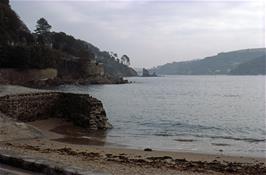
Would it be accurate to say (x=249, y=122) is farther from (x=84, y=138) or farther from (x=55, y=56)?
(x=55, y=56)

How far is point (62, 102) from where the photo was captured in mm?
34188

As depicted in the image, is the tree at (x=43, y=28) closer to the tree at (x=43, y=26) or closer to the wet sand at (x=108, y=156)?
the tree at (x=43, y=26)

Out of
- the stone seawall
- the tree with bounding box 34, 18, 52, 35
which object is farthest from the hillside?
the stone seawall

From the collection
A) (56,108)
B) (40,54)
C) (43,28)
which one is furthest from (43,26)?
(56,108)

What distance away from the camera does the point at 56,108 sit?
1344 inches

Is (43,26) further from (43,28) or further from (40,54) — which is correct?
(40,54)

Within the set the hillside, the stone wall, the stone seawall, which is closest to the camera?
the stone seawall

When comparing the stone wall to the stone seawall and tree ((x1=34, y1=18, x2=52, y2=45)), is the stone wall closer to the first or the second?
tree ((x1=34, y1=18, x2=52, y2=45))

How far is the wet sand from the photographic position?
1354 cm

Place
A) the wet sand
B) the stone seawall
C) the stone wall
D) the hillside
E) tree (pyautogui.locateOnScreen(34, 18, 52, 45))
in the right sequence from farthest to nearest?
tree (pyautogui.locateOnScreen(34, 18, 52, 45)) < the hillside < the stone wall < the stone seawall < the wet sand

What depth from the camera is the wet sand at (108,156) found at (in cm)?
1354

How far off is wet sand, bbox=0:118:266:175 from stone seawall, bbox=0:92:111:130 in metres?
0.84

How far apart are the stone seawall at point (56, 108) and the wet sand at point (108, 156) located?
84cm

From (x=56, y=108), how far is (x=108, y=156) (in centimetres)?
1685
